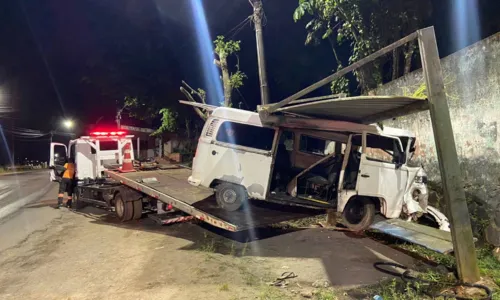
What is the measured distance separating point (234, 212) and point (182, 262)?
1475 mm

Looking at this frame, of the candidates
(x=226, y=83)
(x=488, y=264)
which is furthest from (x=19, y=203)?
(x=488, y=264)

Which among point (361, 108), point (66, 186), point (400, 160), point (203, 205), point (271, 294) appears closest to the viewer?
point (271, 294)

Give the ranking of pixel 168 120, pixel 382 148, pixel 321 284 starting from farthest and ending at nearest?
pixel 168 120
pixel 382 148
pixel 321 284

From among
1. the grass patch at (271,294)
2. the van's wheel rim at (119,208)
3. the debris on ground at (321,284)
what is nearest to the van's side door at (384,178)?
the debris on ground at (321,284)

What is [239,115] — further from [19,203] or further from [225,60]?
[19,203]

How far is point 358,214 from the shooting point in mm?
7113

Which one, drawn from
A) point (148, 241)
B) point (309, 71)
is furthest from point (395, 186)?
point (309, 71)

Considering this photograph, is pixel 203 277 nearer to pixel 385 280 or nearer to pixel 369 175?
pixel 385 280

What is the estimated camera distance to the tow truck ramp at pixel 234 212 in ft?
19.5

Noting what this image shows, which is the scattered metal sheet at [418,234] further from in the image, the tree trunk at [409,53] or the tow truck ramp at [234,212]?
the tree trunk at [409,53]

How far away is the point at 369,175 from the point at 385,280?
2.01m

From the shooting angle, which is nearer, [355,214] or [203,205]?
[203,205]

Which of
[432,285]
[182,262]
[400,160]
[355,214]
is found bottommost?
[432,285]

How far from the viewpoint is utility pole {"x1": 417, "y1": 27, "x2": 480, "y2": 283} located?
434 centimetres
